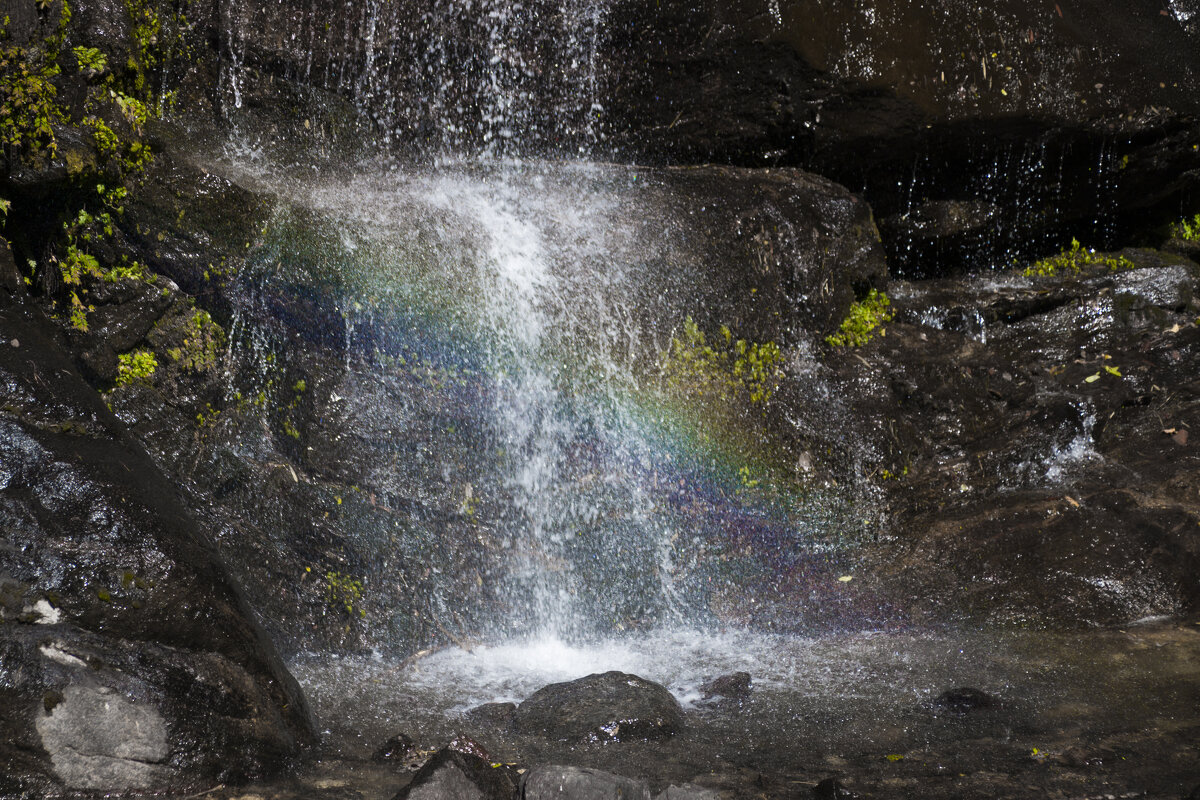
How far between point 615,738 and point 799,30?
19.9 feet

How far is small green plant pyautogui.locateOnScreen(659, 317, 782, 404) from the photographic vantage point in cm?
679

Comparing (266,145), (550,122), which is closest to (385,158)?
(266,145)

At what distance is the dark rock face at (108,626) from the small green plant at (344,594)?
1359 millimetres

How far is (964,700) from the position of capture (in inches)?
182

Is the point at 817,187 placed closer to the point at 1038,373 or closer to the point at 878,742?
the point at 1038,373

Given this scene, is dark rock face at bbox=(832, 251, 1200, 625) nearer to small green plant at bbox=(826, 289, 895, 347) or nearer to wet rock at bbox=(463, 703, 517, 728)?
small green plant at bbox=(826, 289, 895, 347)

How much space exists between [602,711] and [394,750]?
1.07 m

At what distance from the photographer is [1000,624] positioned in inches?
227

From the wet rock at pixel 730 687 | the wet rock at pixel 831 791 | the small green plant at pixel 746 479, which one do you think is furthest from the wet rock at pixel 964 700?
the small green plant at pixel 746 479

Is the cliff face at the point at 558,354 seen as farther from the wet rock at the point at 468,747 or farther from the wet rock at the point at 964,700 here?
the wet rock at the point at 964,700

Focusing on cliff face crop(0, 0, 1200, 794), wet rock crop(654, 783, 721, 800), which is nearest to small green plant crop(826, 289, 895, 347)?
cliff face crop(0, 0, 1200, 794)

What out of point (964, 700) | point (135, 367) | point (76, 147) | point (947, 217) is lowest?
point (964, 700)

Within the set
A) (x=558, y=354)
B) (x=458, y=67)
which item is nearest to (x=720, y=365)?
(x=558, y=354)

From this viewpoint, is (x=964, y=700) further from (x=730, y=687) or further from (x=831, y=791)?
(x=831, y=791)
